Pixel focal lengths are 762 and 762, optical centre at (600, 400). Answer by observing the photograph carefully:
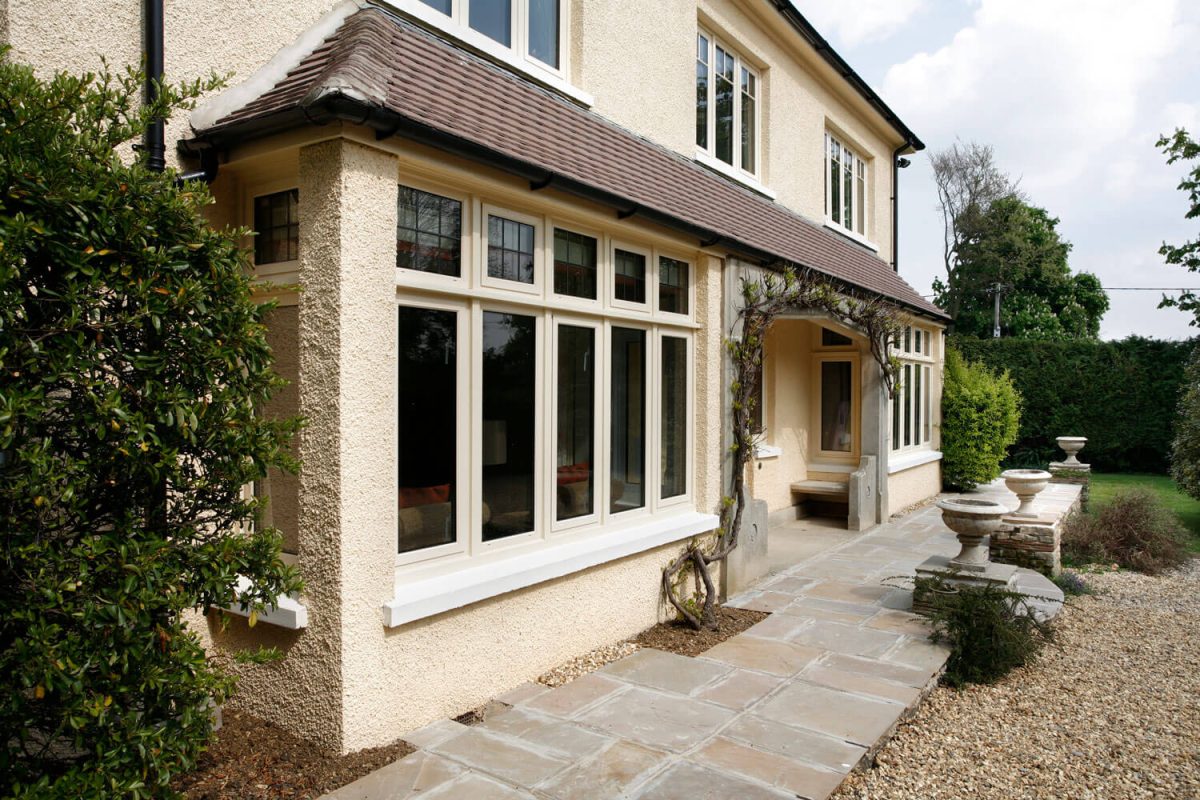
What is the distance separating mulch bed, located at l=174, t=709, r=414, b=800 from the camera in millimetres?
3809

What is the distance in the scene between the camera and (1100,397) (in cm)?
2162

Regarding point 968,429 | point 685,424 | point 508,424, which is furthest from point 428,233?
point 968,429

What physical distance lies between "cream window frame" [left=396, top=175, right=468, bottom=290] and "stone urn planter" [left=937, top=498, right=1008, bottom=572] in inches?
197

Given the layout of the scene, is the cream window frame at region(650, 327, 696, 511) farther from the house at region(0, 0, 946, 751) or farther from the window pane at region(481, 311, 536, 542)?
the window pane at region(481, 311, 536, 542)

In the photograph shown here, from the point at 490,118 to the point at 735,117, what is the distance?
6.37m

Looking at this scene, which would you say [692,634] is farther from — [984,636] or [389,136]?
[389,136]

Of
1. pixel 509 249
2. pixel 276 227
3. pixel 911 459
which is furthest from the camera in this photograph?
pixel 911 459

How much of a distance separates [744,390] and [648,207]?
2400mm

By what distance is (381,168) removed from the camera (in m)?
4.34

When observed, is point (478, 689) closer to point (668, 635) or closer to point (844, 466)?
point (668, 635)

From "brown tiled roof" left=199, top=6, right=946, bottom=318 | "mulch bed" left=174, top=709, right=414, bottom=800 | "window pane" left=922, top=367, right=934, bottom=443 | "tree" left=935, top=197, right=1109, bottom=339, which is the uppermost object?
"tree" left=935, top=197, right=1109, bottom=339

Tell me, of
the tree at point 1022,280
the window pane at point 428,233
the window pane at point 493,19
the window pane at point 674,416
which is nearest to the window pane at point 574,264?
the window pane at point 428,233

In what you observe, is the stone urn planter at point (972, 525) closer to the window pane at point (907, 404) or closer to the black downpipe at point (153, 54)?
the black downpipe at point (153, 54)

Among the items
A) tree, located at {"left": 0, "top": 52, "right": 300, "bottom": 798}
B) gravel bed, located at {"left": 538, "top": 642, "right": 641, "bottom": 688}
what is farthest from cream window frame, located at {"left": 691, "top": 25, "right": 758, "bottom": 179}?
tree, located at {"left": 0, "top": 52, "right": 300, "bottom": 798}
